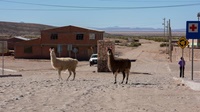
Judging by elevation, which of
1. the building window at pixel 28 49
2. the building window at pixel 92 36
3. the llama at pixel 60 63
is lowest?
the building window at pixel 28 49

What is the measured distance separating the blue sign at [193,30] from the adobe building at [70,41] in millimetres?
50739

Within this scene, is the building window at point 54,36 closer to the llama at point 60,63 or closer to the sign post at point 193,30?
the llama at point 60,63

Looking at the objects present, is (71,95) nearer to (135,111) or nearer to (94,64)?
(135,111)

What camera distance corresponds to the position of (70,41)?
7094cm

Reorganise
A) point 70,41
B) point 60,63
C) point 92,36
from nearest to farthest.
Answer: point 60,63 → point 92,36 → point 70,41

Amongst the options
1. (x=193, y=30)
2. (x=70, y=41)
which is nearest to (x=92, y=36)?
(x=70, y=41)

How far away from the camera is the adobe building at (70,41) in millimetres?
69938

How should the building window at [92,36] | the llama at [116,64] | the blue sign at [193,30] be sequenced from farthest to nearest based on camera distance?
the building window at [92,36] → the llama at [116,64] → the blue sign at [193,30]

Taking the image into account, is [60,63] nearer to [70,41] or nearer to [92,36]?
[92,36]

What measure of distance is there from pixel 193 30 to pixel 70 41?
2088 inches

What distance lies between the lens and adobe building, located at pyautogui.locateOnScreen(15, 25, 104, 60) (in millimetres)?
69938

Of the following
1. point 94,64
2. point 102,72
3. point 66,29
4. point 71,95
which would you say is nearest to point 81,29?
point 66,29

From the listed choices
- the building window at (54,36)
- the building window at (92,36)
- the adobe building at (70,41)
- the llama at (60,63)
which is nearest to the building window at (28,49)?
the adobe building at (70,41)

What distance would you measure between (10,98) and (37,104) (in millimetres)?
1513
